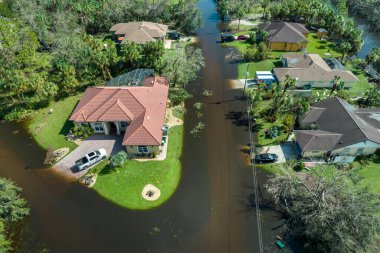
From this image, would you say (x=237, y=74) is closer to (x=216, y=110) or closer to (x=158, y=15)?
(x=216, y=110)

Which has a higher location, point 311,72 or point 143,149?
point 311,72

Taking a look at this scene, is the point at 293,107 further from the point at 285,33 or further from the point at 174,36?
the point at 174,36

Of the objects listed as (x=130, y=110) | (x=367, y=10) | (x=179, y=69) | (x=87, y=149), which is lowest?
(x=87, y=149)

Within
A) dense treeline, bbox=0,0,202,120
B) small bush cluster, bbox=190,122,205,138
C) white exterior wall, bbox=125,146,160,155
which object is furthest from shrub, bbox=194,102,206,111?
white exterior wall, bbox=125,146,160,155

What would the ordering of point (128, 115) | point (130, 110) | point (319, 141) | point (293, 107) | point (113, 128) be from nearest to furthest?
1. point (319, 141)
2. point (128, 115)
3. point (130, 110)
4. point (113, 128)
5. point (293, 107)

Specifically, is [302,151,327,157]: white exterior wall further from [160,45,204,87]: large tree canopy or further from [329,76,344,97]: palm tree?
[160,45,204,87]: large tree canopy

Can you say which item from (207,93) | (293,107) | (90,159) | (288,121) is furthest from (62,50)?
(293,107)
